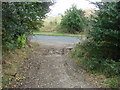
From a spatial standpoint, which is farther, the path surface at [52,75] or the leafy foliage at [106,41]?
the leafy foliage at [106,41]

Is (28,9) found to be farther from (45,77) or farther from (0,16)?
(45,77)

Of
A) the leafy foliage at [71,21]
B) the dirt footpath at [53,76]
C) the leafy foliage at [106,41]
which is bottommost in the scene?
the dirt footpath at [53,76]

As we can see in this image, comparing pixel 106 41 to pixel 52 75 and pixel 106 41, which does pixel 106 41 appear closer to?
pixel 106 41

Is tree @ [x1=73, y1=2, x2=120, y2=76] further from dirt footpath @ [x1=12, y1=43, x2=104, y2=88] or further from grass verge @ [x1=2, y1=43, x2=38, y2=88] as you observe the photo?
grass verge @ [x1=2, y1=43, x2=38, y2=88]

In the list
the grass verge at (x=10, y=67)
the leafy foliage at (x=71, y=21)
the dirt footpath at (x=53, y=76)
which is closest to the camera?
the dirt footpath at (x=53, y=76)

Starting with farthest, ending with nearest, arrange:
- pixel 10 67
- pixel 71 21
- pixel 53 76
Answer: pixel 71 21
pixel 10 67
pixel 53 76

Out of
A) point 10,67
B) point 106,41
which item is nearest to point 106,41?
point 106,41

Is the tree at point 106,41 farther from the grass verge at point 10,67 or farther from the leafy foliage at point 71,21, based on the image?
the leafy foliage at point 71,21

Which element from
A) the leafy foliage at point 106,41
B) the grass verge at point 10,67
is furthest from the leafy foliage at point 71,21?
the grass verge at point 10,67

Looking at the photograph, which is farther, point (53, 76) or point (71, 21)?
point (71, 21)

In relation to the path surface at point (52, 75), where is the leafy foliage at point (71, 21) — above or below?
above

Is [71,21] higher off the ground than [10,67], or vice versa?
[71,21]

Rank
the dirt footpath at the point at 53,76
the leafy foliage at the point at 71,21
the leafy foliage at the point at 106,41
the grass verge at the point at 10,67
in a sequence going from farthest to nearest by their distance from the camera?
the leafy foliage at the point at 71,21 < the leafy foliage at the point at 106,41 < the grass verge at the point at 10,67 < the dirt footpath at the point at 53,76

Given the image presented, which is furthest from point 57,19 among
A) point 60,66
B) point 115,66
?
point 115,66
